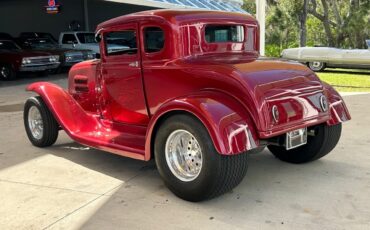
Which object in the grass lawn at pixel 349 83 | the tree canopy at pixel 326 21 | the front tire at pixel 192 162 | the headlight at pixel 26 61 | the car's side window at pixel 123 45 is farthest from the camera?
the tree canopy at pixel 326 21

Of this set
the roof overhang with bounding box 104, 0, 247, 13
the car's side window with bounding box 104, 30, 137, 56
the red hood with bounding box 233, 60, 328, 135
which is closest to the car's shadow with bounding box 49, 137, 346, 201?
the red hood with bounding box 233, 60, 328, 135

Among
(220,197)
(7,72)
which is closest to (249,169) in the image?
(220,197)

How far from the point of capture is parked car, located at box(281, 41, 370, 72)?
16.1m

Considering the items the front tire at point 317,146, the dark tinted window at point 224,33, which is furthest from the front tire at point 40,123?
the front tire at point 317,146

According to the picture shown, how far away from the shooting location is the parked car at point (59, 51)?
1701 centimetres

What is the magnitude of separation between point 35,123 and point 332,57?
1323 centimetres

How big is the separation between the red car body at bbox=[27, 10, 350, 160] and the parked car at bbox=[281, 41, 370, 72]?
A: 40.2 ft

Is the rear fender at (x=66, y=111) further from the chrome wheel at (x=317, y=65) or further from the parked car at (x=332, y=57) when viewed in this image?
the chrome wheel at (x=317, y=65)

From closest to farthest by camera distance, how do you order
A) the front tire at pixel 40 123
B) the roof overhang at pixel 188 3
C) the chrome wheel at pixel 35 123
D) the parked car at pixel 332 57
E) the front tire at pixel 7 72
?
the front tire at pixel 40 123, the chrome wheel at pixel 35 123, the front tire at pixel 7 72, the parked car at pixel 332 57, the roof overhang at pixel 188 3

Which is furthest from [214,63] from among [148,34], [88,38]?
[88,38]

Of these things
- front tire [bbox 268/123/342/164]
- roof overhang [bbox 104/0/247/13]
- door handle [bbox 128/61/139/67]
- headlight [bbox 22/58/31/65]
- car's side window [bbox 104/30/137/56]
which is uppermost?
roof overhang [bbox 104/0/247/13]

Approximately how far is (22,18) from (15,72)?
10116mm

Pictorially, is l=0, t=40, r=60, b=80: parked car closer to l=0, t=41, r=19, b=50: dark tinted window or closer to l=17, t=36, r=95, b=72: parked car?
l=0, t=41, r=19, b=50: dark tinted window

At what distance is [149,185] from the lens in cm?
455
